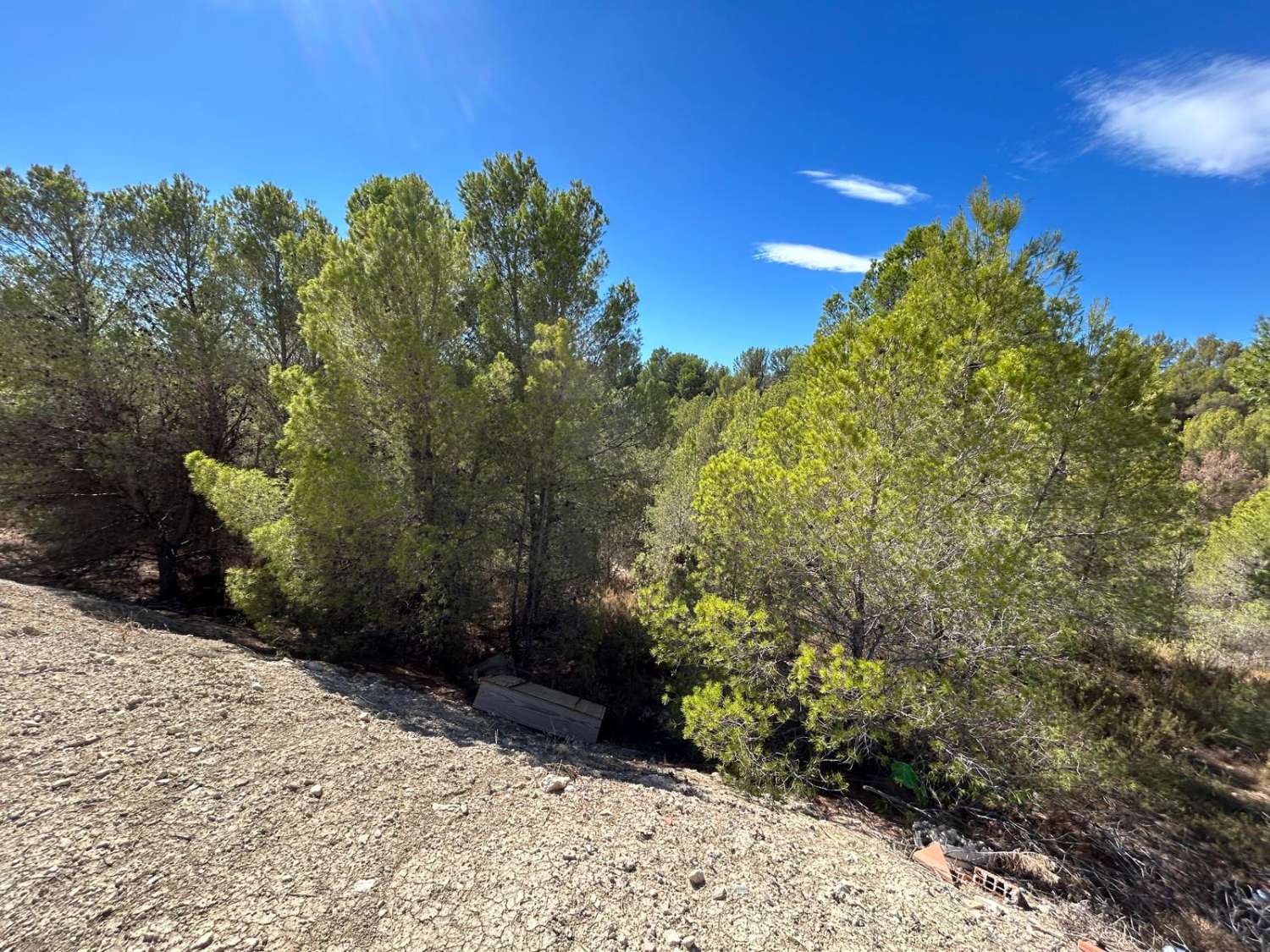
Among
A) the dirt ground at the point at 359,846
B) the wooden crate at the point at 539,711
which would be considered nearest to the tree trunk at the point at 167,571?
the dirt ground at the point at 359,846

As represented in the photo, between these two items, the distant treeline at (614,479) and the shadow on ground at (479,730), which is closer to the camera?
the distant treeline at (614,479)

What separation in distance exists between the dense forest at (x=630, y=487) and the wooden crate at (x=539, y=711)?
4.74 feet

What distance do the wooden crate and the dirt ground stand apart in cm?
186

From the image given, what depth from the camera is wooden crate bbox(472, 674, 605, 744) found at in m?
6.54

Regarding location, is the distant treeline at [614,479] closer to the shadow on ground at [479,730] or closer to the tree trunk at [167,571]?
the tree trunk at [167,571]

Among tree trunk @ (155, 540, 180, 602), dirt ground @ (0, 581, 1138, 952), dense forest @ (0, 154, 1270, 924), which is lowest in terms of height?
tree trunk @ (155, 540, 180, 602)

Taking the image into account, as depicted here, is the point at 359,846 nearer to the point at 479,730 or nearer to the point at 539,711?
the point at 479,730

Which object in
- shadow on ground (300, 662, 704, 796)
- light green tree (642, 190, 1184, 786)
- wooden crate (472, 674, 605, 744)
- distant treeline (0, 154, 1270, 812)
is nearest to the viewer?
light green tree (642, 190, 1184, 786)

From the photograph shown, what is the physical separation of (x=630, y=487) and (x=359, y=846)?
673 centimetres

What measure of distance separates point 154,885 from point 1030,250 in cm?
1086

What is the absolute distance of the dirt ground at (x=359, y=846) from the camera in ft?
7.53

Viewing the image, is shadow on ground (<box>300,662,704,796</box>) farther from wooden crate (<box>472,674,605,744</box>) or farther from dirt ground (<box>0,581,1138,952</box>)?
dirt ground (<box>0,581,1138,952</box>)

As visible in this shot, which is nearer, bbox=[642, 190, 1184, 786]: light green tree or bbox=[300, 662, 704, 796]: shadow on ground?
bbox=[642, 190, 1184, 786]: light green tree

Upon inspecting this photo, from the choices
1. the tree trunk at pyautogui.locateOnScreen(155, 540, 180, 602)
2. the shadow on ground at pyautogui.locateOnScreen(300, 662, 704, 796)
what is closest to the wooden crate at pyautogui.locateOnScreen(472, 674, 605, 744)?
the shadow on ground at pyautogui.locateOnScreen(300, 662, 704, 796)
